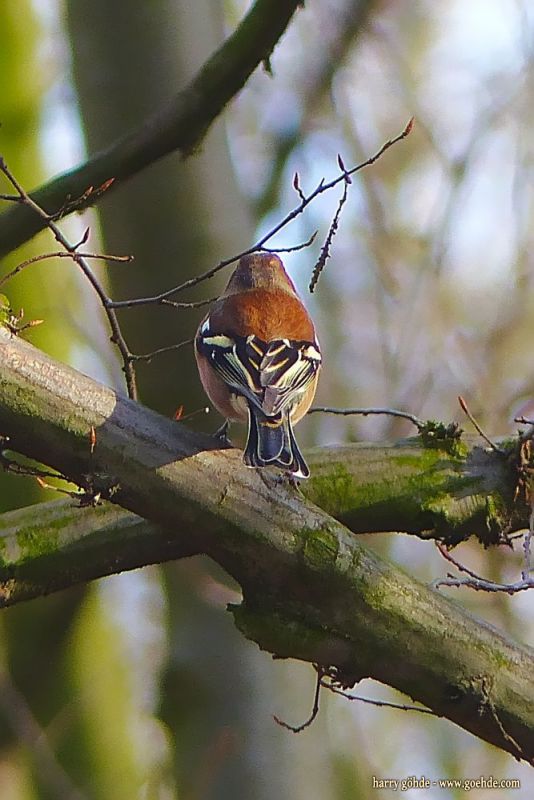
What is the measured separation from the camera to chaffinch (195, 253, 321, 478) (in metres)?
3.20

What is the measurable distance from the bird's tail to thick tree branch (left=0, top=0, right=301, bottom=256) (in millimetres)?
877

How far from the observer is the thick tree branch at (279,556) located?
2.19 m

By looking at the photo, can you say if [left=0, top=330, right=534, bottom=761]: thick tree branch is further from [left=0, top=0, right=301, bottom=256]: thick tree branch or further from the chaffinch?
[left=0, top=0, right=301, bottom=256]: thick tree branch

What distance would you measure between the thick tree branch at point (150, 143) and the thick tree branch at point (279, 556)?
3.85 feet

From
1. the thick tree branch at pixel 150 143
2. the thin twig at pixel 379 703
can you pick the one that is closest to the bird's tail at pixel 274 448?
the thin twig at pixel 379 703

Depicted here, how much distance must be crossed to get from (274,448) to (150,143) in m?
1.22

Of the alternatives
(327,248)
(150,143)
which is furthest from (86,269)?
(150,143)

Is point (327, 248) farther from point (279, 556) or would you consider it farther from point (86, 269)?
point (279, 556)

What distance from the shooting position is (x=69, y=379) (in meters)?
2.24

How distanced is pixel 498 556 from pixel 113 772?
2.38 meters


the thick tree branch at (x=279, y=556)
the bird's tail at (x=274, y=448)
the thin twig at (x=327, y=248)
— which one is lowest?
the thick tree branch at (x=279, y=556)

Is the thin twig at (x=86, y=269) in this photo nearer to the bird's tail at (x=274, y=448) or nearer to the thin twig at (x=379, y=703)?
the bird's tail at (x=274, y=448)

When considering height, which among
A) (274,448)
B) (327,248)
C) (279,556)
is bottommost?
(279,556)

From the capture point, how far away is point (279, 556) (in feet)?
7.43
